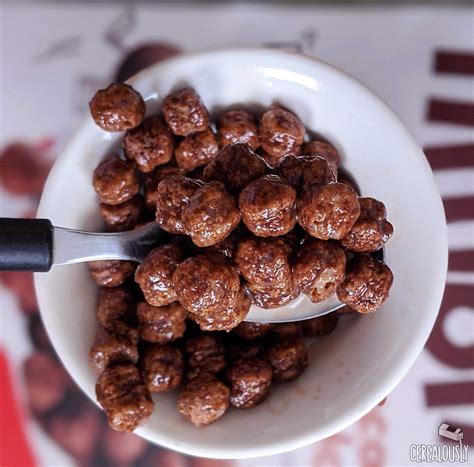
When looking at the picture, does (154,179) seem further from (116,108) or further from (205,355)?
(205,355)

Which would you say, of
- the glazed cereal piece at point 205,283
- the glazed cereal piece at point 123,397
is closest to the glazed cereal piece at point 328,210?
the glazed cereal piece at point 205,283

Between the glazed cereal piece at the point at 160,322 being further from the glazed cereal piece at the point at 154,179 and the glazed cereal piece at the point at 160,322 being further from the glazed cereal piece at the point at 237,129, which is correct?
the glazed cereal piece at the point at 237,129

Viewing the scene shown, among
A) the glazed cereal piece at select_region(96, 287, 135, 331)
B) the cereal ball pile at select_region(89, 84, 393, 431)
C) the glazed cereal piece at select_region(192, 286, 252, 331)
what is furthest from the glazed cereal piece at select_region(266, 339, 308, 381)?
the glazed cereal piece at select_region(96, 287, 135, 331)

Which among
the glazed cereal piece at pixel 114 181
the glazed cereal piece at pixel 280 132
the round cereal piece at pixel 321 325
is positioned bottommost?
the round cereal piece at pixel 321 325

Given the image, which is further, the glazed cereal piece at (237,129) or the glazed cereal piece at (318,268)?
the glazed cereal piece at (237,129)

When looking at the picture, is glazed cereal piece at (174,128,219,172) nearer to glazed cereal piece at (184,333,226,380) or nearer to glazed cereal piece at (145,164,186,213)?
glazed cereal piece at (145,164,186,213)

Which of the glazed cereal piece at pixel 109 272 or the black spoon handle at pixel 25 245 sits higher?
the black spoon handle at pixel 25 245

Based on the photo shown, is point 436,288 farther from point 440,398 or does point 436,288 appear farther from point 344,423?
point 440,398
